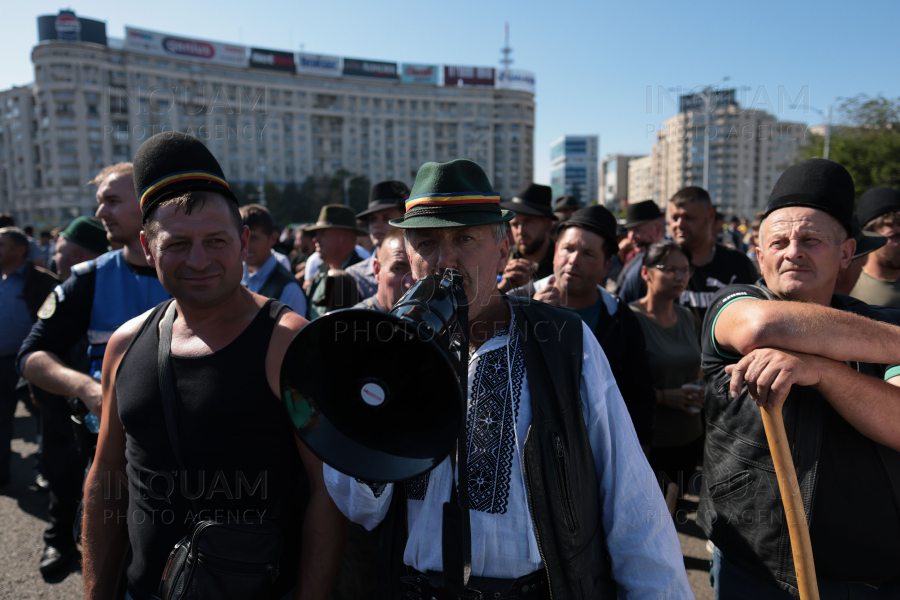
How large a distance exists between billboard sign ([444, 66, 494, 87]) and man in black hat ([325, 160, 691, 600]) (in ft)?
395

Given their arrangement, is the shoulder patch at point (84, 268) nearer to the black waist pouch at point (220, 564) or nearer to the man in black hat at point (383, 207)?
the black waist pouch at point (220, 564)

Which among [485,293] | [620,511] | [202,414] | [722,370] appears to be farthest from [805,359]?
[202,414]

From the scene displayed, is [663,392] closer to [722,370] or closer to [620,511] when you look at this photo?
[722,370]

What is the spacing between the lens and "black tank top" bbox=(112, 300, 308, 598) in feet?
5.56

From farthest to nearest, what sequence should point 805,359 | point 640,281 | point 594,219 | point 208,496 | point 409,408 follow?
point 640,281 → point 594,219 → point 208,496 → point 805,359 → point 409,408

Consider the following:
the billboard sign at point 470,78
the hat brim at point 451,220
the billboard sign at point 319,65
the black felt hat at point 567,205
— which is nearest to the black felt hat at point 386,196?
the black felt hat at point 567,205

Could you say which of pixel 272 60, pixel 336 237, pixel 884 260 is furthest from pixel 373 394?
pixel 272 60

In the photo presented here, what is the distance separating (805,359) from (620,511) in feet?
2.36

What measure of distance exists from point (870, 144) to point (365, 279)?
97.3 ft

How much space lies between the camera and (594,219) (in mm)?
3551

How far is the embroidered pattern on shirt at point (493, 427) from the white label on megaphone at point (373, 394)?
1.88 ft

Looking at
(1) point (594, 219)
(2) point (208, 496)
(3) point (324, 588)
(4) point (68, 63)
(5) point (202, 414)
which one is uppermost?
(4) point (68, 63)

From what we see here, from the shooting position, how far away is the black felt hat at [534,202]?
4945 millimetres

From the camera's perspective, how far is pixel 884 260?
149 inches
